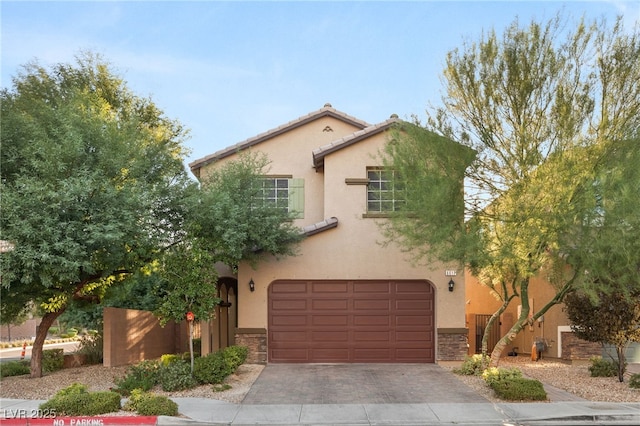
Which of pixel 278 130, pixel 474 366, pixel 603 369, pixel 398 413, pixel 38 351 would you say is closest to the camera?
pixel 398 413

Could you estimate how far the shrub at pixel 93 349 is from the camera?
798 inches

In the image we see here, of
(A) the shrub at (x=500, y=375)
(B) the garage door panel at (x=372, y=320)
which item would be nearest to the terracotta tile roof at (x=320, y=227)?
(B) the garage door panel at (x=372, y=320)

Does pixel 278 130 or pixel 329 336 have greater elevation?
pixel 278 130

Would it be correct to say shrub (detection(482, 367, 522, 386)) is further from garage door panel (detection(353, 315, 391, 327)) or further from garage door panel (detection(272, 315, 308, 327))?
garage door panel (detection(272, 315, 308, 327))

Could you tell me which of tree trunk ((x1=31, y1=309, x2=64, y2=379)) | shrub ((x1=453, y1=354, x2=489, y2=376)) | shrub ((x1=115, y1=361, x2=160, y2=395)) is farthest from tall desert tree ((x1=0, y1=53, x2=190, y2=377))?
shrub ((x1=453, y1=354, x2=489, y2=376))

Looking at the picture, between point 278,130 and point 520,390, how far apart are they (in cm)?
1301

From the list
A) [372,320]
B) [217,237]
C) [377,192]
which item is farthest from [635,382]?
[217,237]

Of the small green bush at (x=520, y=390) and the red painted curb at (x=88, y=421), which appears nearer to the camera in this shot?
the red painted curb at (x=88, y=421)

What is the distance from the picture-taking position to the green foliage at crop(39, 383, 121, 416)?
1161 centimetres

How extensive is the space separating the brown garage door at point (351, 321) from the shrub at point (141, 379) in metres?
4.84

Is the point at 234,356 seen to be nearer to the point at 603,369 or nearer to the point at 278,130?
the point at 278,130

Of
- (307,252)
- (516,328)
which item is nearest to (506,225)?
(516,328)

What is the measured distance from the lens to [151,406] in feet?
38.3

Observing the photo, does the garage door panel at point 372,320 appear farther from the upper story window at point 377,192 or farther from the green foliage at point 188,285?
the green foliage at point 188,285
